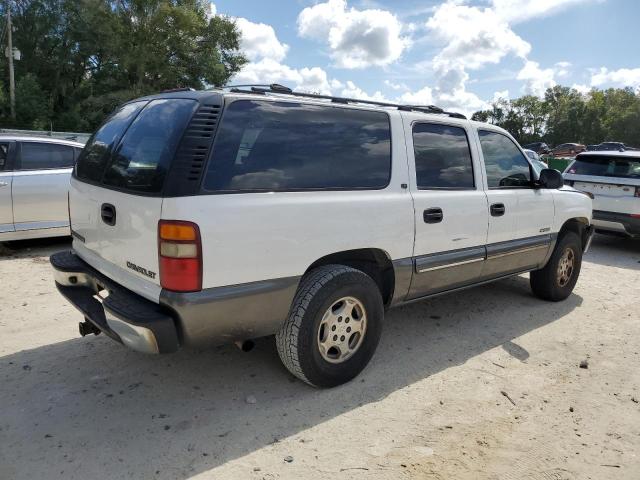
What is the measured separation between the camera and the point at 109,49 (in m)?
34.9

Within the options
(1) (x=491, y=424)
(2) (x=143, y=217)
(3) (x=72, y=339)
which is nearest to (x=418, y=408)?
(1) (x=491, y=424)

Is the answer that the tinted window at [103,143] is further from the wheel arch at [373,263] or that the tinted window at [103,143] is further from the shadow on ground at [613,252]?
the shadow on ground at [613,252]

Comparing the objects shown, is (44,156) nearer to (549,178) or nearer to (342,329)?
(342,329)

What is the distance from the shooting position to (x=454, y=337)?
14.1 feet

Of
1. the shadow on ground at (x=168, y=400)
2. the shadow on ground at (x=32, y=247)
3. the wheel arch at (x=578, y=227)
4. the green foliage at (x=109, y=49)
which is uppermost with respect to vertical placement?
the green foliage at (x=109, y=49)

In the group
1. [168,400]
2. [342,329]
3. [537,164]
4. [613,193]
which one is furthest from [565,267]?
[537,164]

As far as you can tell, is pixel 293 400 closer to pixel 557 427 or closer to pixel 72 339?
pixel 557 427

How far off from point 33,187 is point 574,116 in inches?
2809

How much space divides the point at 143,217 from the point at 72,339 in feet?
6.24

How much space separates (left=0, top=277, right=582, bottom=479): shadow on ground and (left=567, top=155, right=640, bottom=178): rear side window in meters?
5.26

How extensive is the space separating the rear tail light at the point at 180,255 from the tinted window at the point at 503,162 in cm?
270

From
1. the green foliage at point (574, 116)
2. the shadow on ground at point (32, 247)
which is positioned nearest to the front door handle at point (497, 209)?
the shadow on ground at point (32, 247)

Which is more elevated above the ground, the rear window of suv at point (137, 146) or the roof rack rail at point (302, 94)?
the roof rack rail at point (302, 94)

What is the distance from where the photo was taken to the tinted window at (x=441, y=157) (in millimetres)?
3658
